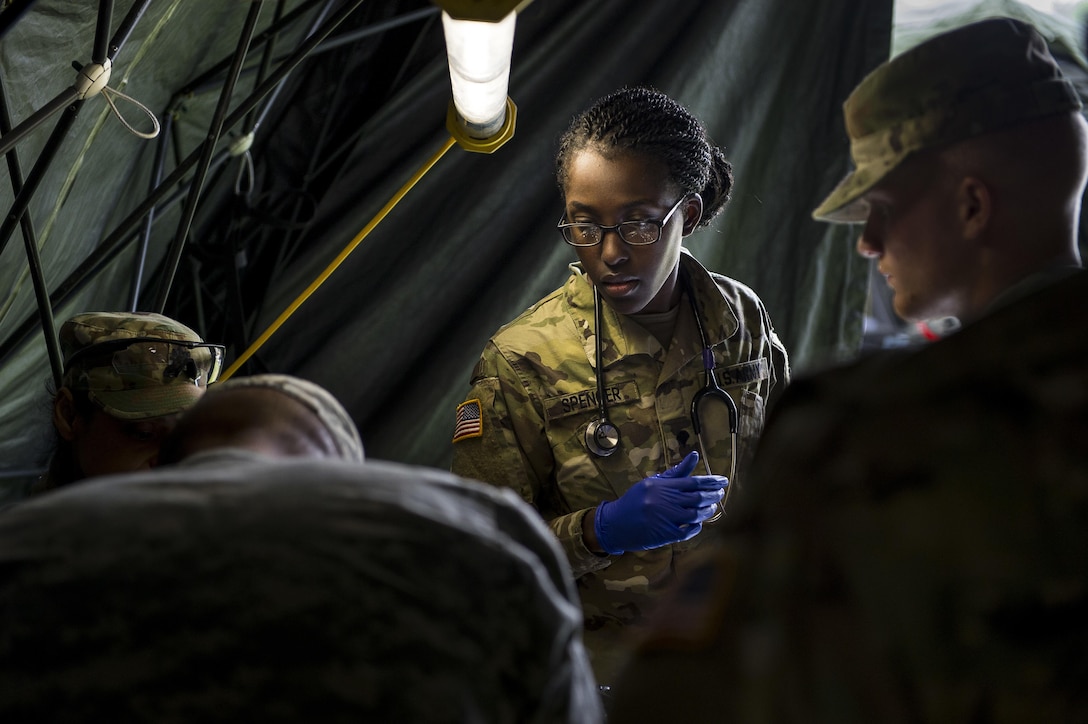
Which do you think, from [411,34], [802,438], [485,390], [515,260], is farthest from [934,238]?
[411,34]

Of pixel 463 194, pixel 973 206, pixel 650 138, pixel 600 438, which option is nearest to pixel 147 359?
pixel 600 438

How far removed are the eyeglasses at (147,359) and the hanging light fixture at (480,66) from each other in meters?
0.56

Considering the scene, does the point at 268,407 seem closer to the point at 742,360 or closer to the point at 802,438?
the point at 802,438

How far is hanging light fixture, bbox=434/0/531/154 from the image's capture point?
1.19 metres

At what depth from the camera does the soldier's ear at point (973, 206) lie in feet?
3.40

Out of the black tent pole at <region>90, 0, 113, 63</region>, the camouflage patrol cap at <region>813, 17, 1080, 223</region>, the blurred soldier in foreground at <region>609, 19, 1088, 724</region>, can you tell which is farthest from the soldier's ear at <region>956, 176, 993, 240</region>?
the black tent pole at <region>90, 0, 113, 63</region>

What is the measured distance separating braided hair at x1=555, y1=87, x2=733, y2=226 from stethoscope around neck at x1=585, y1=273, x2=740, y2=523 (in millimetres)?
255

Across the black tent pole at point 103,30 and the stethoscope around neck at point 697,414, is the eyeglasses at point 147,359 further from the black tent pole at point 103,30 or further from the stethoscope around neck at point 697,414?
the stethoscope around neck at point 697,414

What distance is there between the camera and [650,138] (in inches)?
75.6

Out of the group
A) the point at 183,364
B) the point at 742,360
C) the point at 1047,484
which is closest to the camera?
the point at 1047,484

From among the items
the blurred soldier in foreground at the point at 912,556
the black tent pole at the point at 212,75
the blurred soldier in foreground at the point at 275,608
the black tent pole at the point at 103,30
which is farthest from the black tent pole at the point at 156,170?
the blurred soldier in foreground at the point at 912,556

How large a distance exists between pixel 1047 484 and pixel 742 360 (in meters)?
1.49

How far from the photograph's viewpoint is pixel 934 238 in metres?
1.07

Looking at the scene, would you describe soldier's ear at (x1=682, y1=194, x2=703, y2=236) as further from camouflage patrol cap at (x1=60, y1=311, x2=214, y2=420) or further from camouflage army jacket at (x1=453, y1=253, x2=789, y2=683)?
camouflage patrol cap at (x1=60, y1=311, x2=214, y2=420)
